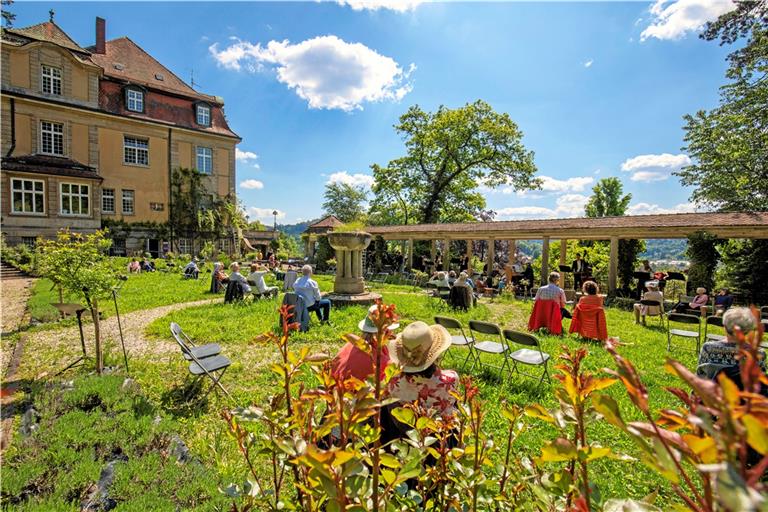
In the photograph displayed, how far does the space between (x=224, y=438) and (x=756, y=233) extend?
1595 centimetres

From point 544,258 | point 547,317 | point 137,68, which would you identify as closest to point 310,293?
point 547,317

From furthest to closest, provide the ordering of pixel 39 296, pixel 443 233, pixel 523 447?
pixel 443 233 → pixel 39 296 → pixel 523 447

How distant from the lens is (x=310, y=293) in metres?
8.38

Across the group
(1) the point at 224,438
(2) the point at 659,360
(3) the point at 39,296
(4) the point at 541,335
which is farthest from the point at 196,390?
(3) the point at 39,296

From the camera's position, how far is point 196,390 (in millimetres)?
5004

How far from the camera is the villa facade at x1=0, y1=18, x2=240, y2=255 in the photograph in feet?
69.6

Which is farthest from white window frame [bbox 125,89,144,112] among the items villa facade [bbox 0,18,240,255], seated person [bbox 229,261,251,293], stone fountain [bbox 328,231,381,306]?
stone fountain [bbox 328,231,381,306]

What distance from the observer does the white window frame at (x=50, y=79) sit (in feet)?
73.6

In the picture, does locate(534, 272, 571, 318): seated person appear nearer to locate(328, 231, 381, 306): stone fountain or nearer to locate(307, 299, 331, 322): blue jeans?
locate(328, 231, 381, 306): stone fountain

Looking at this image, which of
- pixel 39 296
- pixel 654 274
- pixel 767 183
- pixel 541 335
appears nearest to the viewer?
pixel 541 335

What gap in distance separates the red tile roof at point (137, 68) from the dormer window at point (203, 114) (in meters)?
0.65

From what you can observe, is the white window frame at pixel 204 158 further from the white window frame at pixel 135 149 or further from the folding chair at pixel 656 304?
the folding chair at pixel 656 304

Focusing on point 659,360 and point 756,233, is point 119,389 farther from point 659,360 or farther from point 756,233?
point 756,233

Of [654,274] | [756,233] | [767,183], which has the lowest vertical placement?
[654,274]
